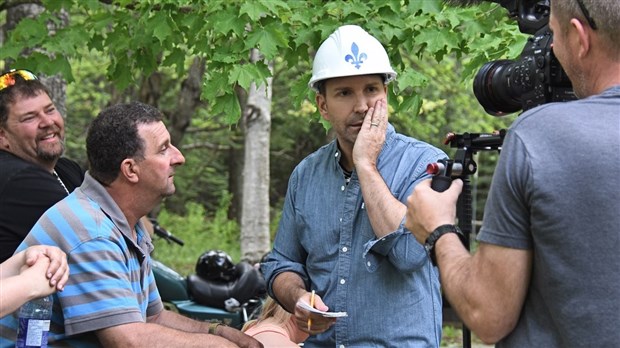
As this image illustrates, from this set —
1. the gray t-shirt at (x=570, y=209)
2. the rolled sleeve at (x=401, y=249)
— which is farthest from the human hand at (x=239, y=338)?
the gray t-shirt at (x=570, y=209)

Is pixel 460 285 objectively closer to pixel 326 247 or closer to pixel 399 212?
pixel 399 212

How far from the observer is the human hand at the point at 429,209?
2326mm

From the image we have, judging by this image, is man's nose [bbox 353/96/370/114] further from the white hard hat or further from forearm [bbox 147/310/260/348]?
forearm [bbox 147/310/260/348]

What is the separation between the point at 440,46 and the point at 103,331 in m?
3.01

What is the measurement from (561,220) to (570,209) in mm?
33

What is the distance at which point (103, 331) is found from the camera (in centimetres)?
316

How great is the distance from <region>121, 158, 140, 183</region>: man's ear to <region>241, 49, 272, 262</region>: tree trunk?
7.15m

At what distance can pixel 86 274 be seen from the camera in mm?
3152

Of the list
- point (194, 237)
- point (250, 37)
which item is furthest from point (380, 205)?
point (194, 237)

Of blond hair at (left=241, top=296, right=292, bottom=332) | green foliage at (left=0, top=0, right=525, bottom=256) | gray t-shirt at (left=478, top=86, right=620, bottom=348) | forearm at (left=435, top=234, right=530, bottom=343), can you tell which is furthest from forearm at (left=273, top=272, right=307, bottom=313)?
green foliage at (left=0, top=0, right=525, bottom=256)

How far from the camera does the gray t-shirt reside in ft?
6.71

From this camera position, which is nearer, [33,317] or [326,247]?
[33,317]

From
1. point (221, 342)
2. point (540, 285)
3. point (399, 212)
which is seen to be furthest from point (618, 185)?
point (221, 342)

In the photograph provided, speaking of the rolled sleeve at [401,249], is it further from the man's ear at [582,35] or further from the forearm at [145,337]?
the man's ear at [582,35]
